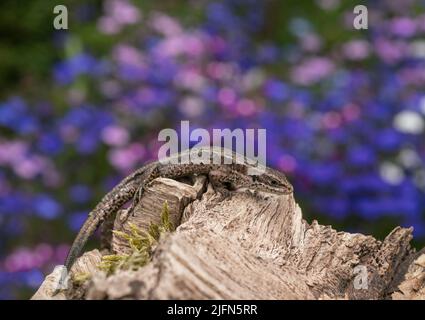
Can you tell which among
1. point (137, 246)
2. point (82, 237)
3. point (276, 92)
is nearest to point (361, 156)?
point (276, 92)

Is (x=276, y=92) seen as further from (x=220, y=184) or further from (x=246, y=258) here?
(x=246, y=258)

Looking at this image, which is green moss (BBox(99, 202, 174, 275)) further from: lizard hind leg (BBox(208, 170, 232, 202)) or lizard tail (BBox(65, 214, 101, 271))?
lizard tail (BBox(65, 214, 101, 271))

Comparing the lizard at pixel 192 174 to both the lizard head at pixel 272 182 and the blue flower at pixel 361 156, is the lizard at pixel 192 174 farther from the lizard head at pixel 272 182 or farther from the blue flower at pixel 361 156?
the blue flower at pixel 361 156

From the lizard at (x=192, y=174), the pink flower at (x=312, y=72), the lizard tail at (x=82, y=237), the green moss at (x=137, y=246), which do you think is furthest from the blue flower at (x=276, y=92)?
the green moss at (x=137, y=246)

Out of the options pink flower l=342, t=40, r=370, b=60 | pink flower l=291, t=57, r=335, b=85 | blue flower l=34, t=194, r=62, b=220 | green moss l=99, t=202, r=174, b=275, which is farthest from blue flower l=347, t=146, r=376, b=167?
green moss l=99, t=202, r=174, b=275
